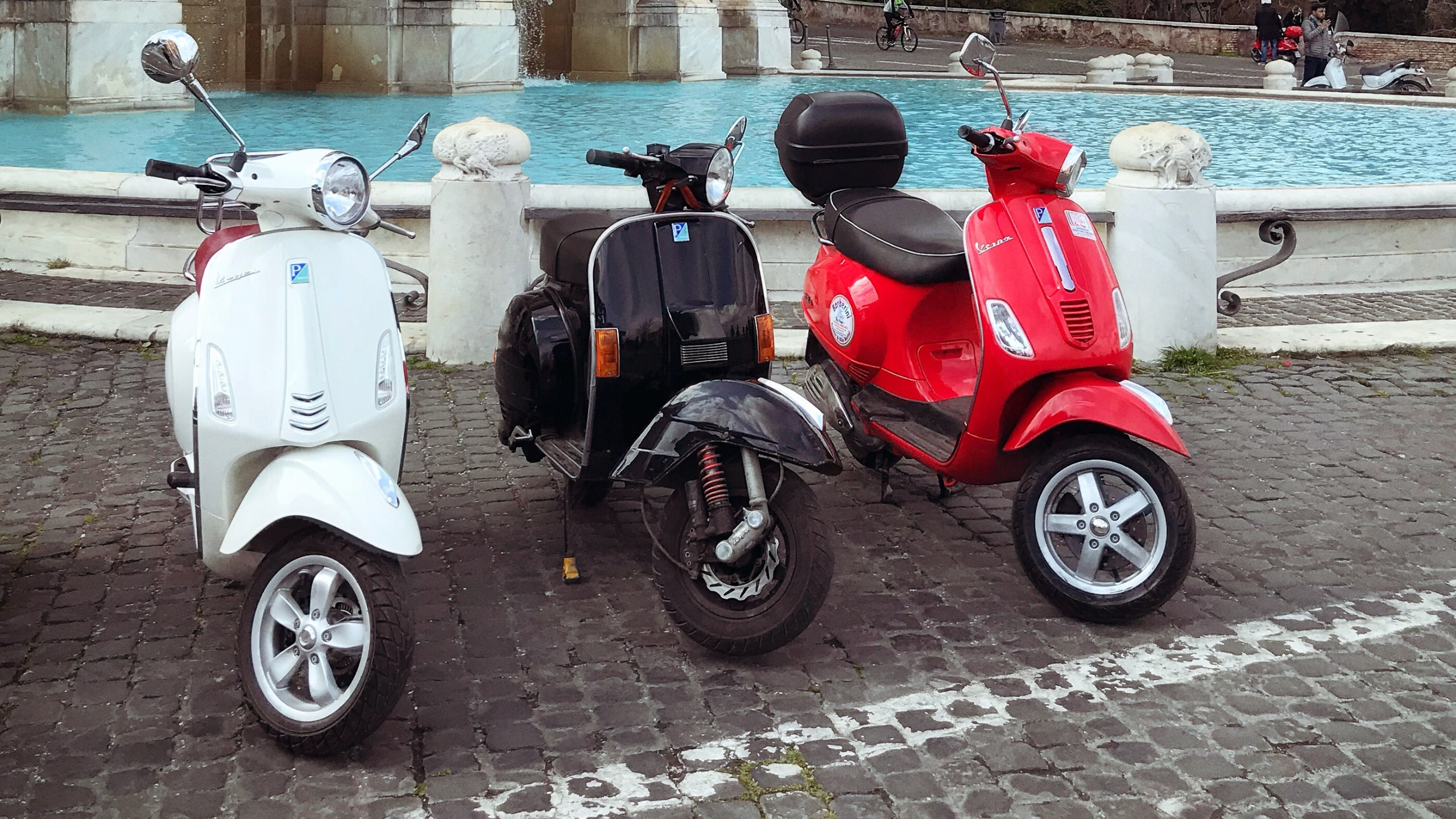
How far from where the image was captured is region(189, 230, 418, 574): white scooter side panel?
3.22 metres

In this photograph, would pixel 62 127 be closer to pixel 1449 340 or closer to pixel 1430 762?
pixel 1449 340

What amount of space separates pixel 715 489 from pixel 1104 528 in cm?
104

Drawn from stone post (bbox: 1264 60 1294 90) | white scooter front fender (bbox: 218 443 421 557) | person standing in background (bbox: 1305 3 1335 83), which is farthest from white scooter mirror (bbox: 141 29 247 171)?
person standing in background (bbox: 1305 3 1335 83)

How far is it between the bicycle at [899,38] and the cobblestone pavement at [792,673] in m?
32.6

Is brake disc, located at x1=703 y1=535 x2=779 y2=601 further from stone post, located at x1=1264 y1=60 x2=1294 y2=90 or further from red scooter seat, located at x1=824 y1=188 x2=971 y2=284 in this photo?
stone post, located at x1=1264 y1=60 x2=1294 y2=90

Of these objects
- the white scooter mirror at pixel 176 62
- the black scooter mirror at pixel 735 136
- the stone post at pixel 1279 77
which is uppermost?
the stone post at pixel 1279 77

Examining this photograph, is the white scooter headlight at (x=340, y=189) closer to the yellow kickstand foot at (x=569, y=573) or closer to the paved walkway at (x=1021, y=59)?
the yellow kickstand foot at (x=569, y=573)

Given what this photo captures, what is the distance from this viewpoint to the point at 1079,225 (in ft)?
13.3

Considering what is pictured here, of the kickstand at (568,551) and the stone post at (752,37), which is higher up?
the stone post at (752,37)

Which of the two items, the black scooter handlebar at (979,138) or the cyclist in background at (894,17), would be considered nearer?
the black scooter handlebar at (979,138)

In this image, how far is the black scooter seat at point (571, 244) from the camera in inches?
163

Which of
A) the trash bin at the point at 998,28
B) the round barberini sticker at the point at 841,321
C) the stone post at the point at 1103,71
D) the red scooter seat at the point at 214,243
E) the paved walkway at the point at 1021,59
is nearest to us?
the red scooter seat at the point at 214,243

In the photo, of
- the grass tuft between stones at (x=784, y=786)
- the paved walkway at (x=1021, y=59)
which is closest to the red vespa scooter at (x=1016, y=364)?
the grass tuft between stones at (x=784, y=786)

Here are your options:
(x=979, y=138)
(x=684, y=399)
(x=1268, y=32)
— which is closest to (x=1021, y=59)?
(x=1268, y=32)
